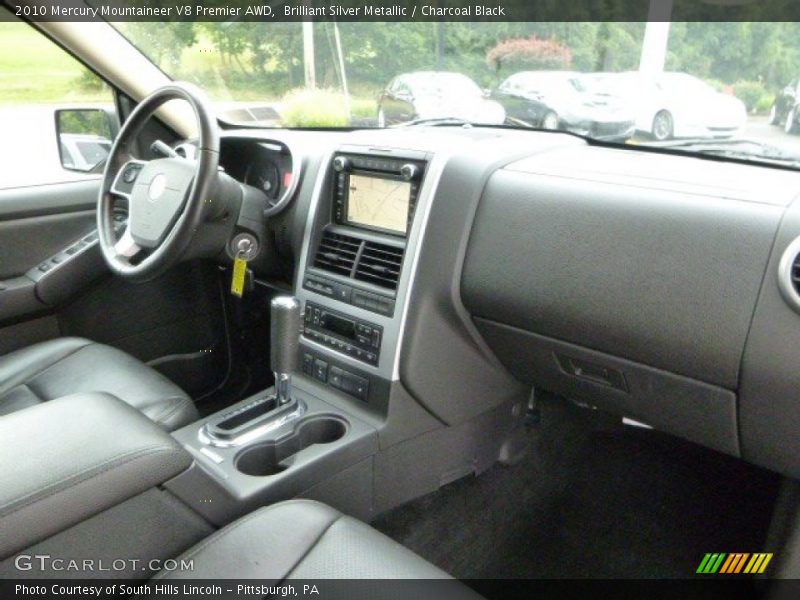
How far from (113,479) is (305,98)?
5.89ft

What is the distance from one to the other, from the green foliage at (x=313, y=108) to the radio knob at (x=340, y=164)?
0.68 m

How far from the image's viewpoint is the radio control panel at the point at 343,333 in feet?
5.16

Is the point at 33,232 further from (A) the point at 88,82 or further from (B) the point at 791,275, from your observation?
(B) the point at 791,275

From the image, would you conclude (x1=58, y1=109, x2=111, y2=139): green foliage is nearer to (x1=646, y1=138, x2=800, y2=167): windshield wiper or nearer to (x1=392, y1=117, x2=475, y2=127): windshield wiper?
(x1=392, y1=117, x2=475, y2=127): windshield wiper

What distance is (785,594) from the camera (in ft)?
4.73

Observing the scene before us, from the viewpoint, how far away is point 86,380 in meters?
1.64

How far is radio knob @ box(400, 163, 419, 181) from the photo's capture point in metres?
1.50

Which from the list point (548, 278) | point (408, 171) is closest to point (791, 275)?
point (548, 278)

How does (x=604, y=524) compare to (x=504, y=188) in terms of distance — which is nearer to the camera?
(x=504, y=188)

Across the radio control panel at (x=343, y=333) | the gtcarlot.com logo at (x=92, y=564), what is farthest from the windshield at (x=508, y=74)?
the gtcarlot.com logo at (x=92, y=564)

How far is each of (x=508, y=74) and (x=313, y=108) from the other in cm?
82

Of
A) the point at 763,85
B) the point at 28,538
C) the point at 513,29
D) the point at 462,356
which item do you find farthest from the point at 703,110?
the point at 28,538

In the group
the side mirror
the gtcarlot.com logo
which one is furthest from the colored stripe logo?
the side mirror

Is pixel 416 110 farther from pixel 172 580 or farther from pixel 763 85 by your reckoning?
pixel 172 580
